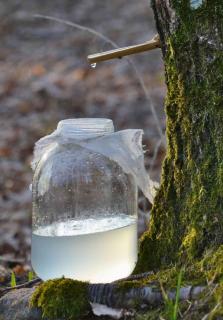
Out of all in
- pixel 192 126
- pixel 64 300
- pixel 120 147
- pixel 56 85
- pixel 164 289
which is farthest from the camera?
pixel 56 85

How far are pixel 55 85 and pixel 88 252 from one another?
6.12m

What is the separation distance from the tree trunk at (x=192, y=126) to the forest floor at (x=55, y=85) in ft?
6.18

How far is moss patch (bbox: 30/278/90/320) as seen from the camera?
2.14m

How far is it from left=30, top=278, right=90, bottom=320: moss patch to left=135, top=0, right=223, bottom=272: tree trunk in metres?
0.34

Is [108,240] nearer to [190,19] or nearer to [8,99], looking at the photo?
[190,19]

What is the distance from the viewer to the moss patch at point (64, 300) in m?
2.14

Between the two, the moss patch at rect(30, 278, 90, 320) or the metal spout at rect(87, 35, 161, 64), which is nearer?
the moss patch at rect(30, 278, 90, 320)

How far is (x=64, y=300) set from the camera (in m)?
2.17

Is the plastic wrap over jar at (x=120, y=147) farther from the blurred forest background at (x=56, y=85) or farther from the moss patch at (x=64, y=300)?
the blurred forest background at (x=56, y=85)

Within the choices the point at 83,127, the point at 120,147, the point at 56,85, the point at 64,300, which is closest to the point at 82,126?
the point at 83,127

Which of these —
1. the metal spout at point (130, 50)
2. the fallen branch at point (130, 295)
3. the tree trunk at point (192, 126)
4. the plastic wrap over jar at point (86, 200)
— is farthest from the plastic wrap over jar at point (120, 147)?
the fallen branch at point (130, 295)

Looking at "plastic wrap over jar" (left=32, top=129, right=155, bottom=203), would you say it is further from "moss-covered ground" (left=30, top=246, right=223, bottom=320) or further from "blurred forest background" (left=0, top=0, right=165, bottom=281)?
"blurred forest background" (left=0, top=0, right=165, bottom=281)

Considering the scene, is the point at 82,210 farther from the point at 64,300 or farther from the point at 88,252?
the point at 64,300

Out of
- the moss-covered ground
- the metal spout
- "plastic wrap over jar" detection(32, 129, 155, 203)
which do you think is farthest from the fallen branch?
the metal spout
